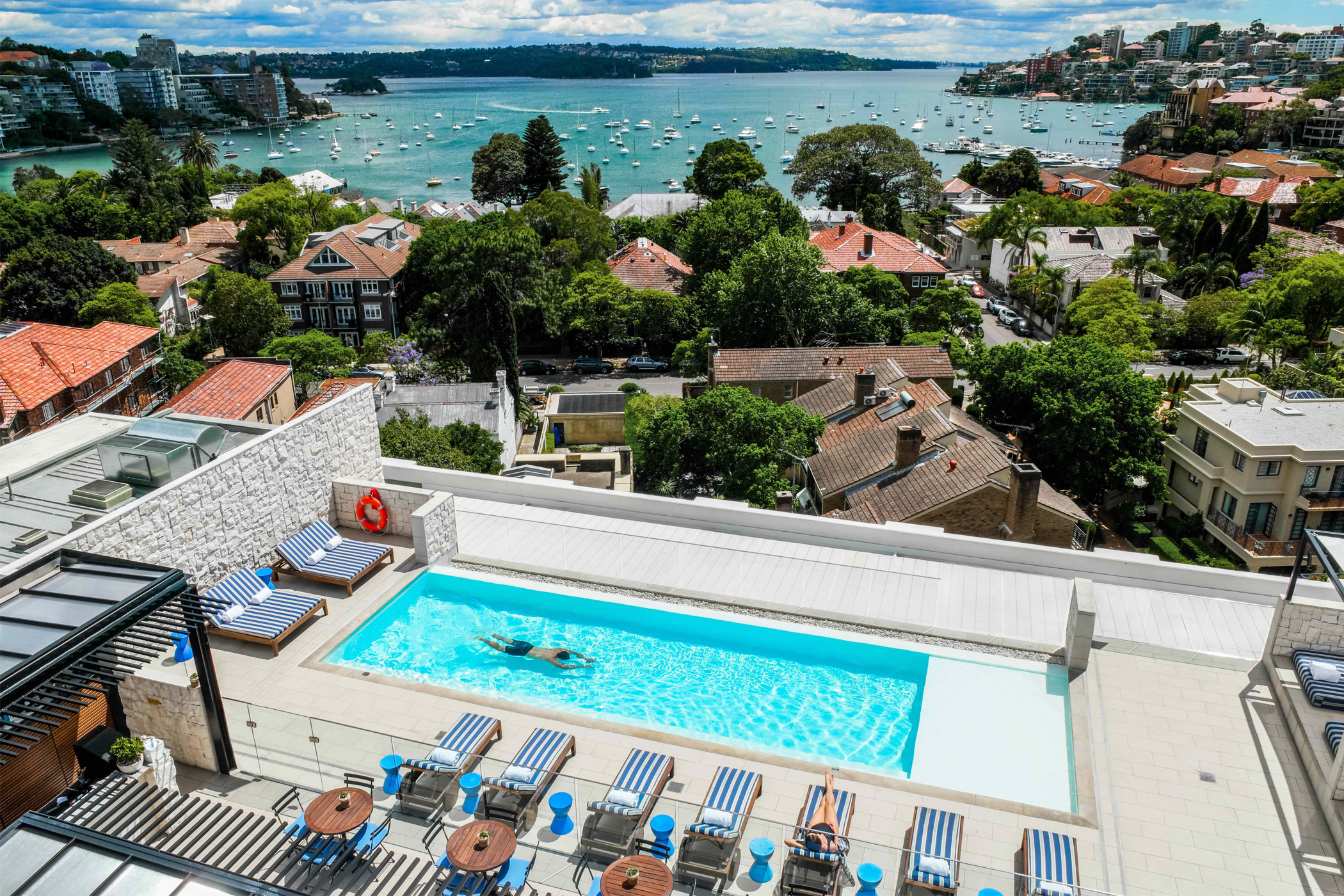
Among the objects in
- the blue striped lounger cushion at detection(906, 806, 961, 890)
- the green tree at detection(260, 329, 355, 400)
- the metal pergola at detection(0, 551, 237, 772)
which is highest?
the metal pergola at detection(0, 551, 237, 772)

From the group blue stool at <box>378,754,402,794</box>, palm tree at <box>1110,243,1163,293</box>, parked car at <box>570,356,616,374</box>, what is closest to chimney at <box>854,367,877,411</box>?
blue stool at <box>378,754,402,794</box>

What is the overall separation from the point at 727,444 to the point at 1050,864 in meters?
19.9

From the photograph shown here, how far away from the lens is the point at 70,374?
38562mm

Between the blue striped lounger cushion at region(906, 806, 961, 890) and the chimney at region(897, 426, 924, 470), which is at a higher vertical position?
the blue striped lounger cushion at region(906, 806, 961, 890)

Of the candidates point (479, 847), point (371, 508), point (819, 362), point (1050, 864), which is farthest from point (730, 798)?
point (819, 362)

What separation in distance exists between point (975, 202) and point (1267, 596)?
87.8 meters

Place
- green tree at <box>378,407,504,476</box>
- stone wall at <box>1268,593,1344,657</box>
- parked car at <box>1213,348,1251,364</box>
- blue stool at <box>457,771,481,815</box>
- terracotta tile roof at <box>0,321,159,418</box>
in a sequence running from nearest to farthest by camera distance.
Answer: blue stool at <box>457,771,481,815</box>, stone wall at <box>1268,593,1344,657</box>, green tree at <box>378,407,504,476</box>, terracotta tile roof at <box>0,321,159,418</box>, parked car at <box>1213,348,1251,364</box>

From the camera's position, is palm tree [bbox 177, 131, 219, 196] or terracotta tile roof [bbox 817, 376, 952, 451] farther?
palm tree [bbox 177, 131, 219, 196]

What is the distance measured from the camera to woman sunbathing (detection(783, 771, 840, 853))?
927 cm

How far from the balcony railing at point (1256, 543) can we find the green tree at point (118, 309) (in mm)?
57404

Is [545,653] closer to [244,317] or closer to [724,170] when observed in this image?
[244,317]

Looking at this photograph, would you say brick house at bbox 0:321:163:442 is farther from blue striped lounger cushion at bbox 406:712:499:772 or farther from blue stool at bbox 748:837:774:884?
blue stool at bbox 748:837:774:884

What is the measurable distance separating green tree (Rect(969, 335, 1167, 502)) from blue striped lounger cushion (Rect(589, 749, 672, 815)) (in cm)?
2696

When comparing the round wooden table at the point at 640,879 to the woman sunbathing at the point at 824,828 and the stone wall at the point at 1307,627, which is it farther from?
the stone wall at the point at 1307,627
